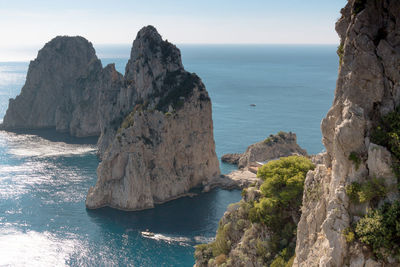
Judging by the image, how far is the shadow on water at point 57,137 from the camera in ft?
470

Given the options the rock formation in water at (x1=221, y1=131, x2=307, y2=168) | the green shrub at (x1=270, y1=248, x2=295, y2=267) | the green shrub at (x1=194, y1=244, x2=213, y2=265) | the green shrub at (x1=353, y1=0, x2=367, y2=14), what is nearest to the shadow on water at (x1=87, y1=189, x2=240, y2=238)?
the rock formation in water at (x1=221, y1=131, x2=307, y2=168)

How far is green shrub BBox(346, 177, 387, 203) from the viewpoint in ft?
87.0

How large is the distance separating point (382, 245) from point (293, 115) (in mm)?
149304

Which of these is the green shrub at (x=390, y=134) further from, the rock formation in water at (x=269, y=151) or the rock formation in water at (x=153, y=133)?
the rock formation in water at (x=269, y=151)

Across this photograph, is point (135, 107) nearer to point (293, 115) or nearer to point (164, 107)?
point (164, 107)

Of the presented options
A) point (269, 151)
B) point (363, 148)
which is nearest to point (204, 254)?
point (363, 148)

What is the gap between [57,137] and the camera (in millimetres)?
149125

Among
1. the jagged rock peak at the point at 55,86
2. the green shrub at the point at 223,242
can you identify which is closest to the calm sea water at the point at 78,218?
the green shrub at the point at 223,242

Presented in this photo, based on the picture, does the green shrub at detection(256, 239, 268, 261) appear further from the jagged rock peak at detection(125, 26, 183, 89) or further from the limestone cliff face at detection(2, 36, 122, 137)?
the limestone cliff face at detection(2, 36, 122, 137)

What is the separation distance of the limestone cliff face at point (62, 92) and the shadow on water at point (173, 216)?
2901 inches

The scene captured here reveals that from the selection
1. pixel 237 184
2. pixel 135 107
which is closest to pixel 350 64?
pixel 237 184

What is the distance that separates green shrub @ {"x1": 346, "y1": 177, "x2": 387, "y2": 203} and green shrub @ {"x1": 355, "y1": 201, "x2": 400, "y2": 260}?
2.81ft

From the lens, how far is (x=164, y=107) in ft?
321

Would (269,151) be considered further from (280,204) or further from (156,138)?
(280,204)
